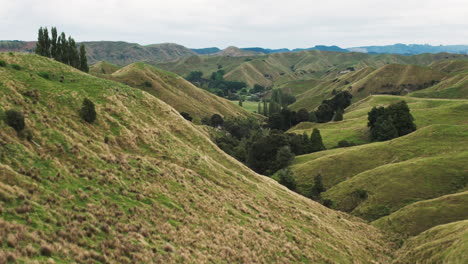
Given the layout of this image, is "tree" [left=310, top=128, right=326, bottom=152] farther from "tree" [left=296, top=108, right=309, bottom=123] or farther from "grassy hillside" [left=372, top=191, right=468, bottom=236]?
"tree" [left=296, top=108, right=309, bottom=123]

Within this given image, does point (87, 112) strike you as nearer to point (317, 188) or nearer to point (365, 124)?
point (317, 188)

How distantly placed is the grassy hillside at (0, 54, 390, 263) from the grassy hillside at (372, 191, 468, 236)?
4.47 m

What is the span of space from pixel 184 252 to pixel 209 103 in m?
173

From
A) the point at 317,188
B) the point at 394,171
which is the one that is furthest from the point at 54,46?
the point at 394,171

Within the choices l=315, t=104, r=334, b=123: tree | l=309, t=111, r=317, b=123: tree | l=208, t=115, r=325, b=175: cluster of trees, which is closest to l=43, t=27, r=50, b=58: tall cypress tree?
l=208, t=115, r=325, b=175: cluster of trees

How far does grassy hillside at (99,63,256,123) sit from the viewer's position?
167375mm

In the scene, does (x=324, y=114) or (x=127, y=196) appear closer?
(x=127, y=196)

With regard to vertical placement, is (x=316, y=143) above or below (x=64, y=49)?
below

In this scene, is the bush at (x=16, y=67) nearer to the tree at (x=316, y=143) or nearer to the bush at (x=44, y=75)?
the bush at (x=44, y=75)

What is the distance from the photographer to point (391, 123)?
101 m

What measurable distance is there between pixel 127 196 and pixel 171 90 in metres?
159

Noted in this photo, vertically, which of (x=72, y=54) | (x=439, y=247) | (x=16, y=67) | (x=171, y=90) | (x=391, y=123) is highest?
(x=72, y=54)

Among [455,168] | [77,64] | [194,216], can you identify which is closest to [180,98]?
[77,64]

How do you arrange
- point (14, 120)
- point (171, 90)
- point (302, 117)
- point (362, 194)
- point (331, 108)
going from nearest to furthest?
point (14, 120) → point (362, 194) → point (302, 117) → point (331, 108) → point (171, 90)
